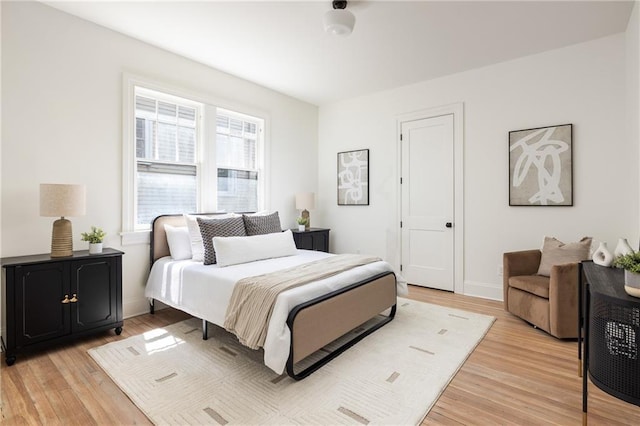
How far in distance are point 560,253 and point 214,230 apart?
11.1ft

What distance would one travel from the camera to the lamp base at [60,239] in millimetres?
2639

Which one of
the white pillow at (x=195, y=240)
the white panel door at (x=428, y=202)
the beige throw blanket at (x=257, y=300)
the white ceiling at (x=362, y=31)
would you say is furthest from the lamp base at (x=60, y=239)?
the white panel door at (x=428, y=202)

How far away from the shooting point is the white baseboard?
155 inches

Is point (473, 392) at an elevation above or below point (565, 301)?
below

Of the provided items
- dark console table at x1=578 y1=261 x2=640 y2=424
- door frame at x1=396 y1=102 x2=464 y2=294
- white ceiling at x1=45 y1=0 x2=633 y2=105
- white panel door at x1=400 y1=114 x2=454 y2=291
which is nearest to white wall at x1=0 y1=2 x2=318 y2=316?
white ceiling at x1=45 y1=0 x2=633 y2=105

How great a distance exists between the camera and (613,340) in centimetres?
150

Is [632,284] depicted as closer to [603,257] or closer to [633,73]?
[603,257]

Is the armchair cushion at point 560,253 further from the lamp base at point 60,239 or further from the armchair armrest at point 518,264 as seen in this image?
the lamp base at point 60,239

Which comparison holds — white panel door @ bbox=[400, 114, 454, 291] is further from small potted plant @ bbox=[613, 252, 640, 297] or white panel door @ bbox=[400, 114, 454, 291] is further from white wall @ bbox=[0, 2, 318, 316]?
white wall @ bbox=[0, 2, 318, 316]

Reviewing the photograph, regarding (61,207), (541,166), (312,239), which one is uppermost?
(541,166)

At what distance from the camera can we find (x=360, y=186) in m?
5.12

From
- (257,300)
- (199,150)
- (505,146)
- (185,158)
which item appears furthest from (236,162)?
(505,146)

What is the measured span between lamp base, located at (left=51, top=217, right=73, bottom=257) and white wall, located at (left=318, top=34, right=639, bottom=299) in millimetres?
3639

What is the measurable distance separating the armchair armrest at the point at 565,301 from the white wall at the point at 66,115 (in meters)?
3.93
